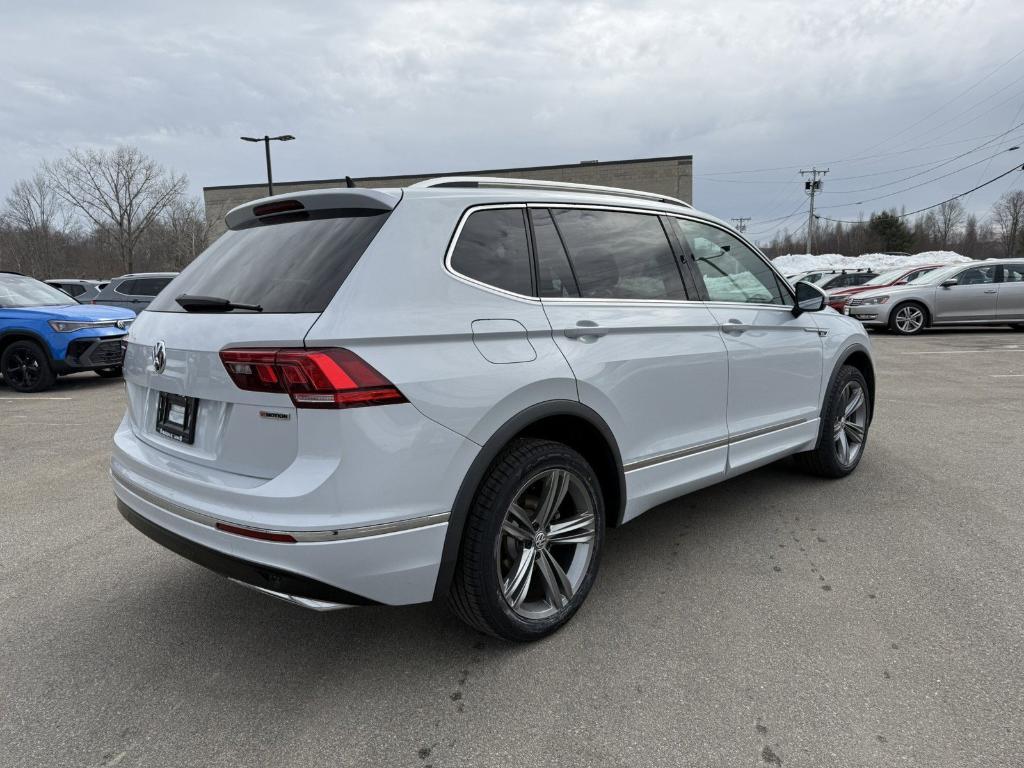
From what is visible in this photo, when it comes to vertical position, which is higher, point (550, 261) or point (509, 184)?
point (509, 184)

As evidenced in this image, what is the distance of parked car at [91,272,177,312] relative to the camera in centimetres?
1355

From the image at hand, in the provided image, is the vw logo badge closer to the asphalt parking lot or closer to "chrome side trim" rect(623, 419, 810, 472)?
the asphalt parking lot

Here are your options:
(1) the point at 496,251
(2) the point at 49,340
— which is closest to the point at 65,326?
(2) the point at 49,340

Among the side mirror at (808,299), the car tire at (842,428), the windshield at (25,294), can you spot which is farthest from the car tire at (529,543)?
the windshield at (25,294)

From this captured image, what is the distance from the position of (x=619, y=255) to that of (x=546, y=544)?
54.1 inches

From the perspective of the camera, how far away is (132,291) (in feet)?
45.2

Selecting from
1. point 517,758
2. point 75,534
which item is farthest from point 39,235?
point 517,758

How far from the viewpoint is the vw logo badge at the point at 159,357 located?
2.42 metres

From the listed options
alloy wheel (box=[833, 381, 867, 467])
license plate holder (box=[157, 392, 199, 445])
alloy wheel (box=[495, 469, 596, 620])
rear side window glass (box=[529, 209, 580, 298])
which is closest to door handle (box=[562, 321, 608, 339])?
rear side window glass (box=[529, 209, 580, 298])

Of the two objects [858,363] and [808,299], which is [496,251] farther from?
[858,363]

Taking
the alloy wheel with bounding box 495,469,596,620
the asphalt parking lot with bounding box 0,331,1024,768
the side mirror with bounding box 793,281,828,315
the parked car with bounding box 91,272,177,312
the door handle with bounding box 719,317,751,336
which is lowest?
the asphalt parking lot with bounding box 0,331,1024,768

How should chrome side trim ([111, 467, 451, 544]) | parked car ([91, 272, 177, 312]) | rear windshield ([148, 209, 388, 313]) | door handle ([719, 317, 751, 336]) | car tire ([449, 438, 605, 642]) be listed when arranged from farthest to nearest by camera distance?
parked car ([91, 272, 177, 312])
door handle ([719, 317, 751, 336])
car tire ([449, 438, 605, 642])
rear windshield ([148, 209, 388, 313])
chrome side trim ([111, 467, 451, 544])

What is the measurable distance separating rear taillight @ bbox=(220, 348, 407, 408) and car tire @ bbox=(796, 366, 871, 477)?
334 cm

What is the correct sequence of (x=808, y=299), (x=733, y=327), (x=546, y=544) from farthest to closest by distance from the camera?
(x=808, y=299)
(x=733, y=327)
(x=546, y=544)
